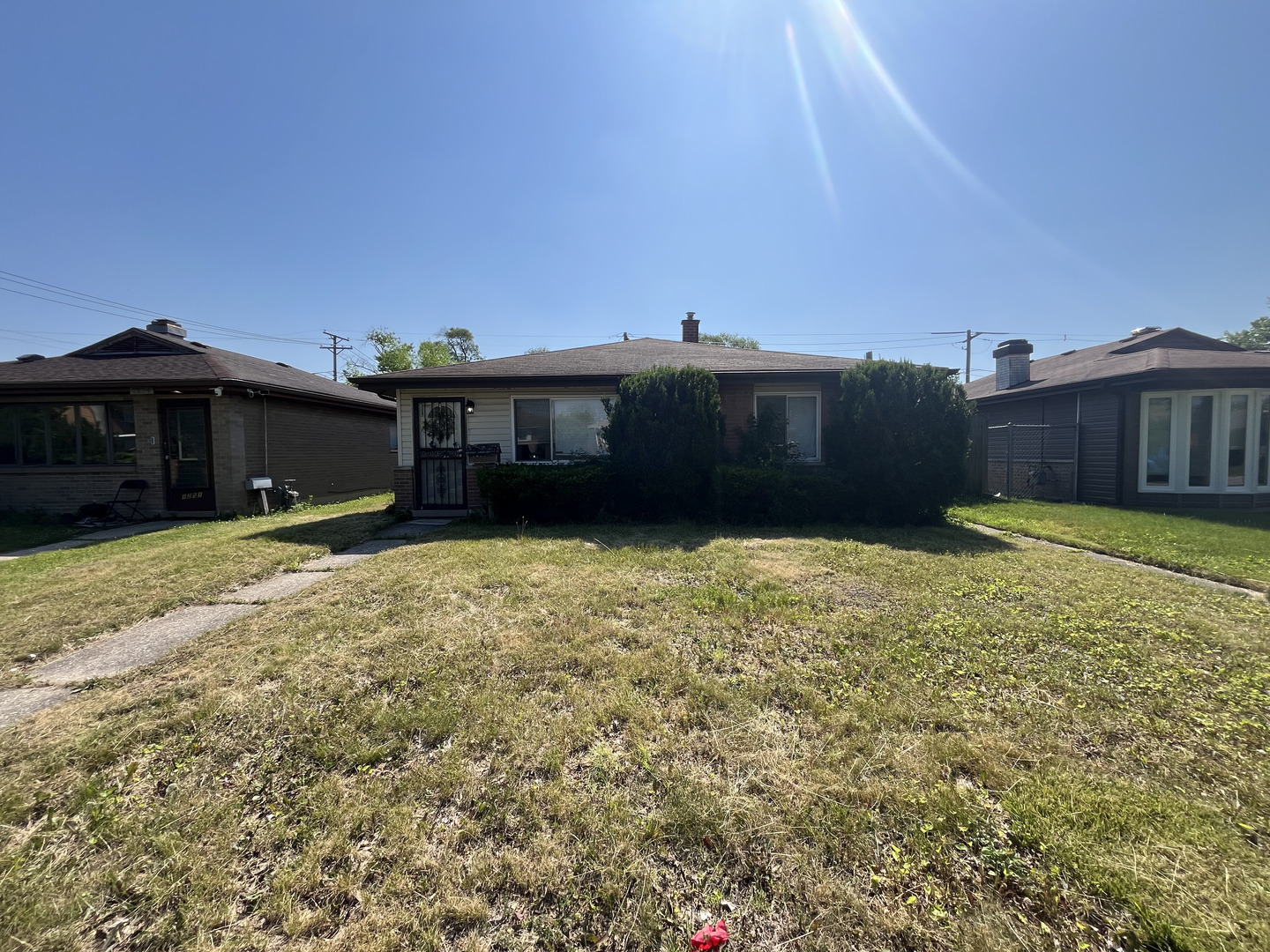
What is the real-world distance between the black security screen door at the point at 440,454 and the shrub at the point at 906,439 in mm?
7452

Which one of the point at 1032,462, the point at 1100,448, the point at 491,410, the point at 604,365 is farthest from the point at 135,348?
the point at 1100,448

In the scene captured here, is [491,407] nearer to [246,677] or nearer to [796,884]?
[246,677]

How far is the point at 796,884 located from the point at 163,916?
2.18m

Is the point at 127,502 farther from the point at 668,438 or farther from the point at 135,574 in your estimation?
the point at 668,438

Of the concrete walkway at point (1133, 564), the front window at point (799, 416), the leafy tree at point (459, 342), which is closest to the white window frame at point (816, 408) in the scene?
the front window at point (799, 416)

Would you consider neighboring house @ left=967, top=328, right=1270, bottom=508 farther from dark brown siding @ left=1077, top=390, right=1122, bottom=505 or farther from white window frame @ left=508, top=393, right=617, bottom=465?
white window frame @ left=508, top=393, right=617, bottom=465

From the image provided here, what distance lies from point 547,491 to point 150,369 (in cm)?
965

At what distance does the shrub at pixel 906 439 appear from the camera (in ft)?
25.8

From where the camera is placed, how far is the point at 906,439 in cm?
788

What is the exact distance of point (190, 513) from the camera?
1038 centimetres

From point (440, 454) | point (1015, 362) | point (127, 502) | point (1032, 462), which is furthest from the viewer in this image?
point (1015, 362)

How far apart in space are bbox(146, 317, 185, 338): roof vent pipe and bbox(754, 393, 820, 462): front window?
1611 centimetres

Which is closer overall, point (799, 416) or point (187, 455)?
point (799, 416)

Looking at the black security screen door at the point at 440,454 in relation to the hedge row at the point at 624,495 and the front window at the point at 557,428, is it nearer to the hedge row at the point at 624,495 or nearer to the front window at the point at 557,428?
the front window at the point at 557,428
